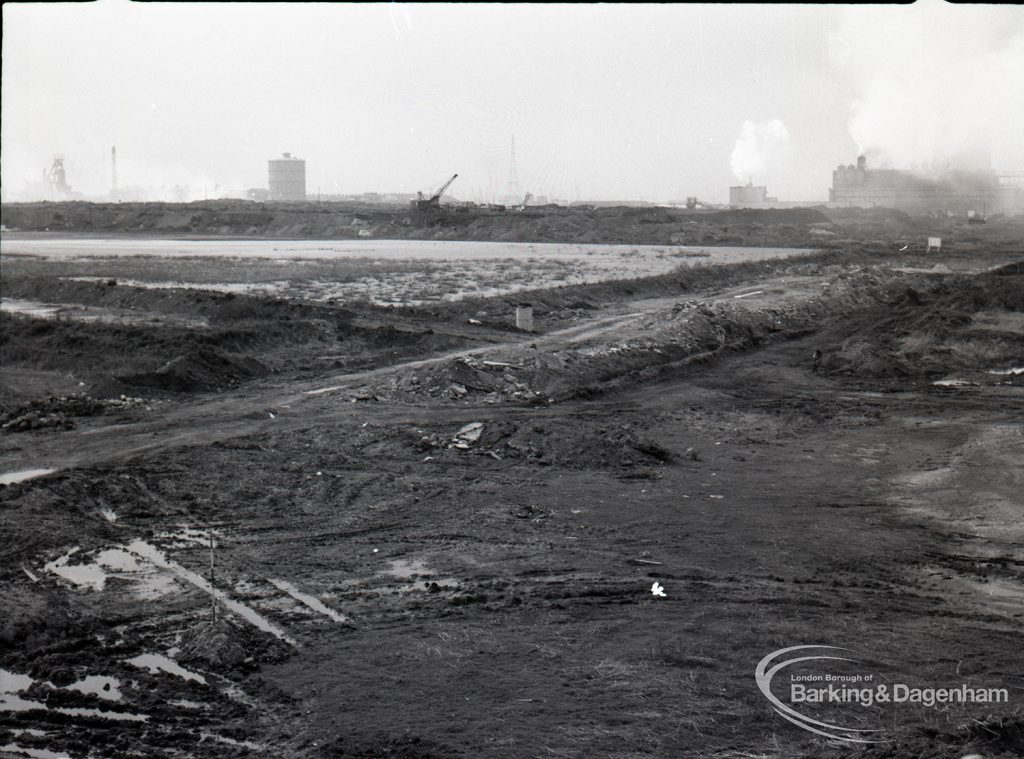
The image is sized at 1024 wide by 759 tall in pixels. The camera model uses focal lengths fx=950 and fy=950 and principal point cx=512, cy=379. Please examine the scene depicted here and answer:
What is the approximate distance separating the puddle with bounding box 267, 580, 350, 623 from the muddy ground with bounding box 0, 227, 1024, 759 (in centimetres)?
5

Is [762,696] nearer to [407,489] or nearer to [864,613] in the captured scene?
[864,613]

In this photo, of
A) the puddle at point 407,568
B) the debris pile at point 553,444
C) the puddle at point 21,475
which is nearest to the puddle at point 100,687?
the puddle at point 407,568

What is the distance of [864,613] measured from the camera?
32.5ft

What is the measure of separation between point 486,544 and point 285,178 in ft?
530

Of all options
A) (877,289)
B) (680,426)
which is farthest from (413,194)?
(680,426)

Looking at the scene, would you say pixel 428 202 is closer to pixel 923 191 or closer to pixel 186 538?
pixel 923 191

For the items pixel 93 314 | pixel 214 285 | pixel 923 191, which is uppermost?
pixel 923 191

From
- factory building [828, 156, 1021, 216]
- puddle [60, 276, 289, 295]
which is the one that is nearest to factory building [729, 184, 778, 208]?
factory building [828, 156, 1021, 216]

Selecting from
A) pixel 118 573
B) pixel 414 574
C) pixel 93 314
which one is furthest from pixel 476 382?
pixel 93 314

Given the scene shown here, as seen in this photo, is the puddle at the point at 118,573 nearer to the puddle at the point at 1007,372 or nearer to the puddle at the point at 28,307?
the puddle at the point at 1007,372

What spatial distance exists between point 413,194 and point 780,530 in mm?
100263

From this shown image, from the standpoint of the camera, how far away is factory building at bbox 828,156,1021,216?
7200 centimetres

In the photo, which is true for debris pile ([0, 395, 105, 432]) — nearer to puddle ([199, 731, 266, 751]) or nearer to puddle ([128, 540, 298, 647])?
puddle ([128, 540, 298, 647])

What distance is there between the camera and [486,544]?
477 inches
